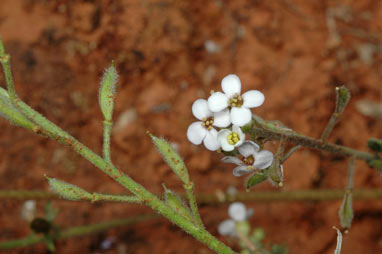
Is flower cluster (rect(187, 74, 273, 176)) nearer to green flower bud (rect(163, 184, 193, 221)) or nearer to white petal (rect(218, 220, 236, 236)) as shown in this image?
green flower bud (rect(163, 184, 193, 221))

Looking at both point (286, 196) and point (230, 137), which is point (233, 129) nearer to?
point (230, 137)

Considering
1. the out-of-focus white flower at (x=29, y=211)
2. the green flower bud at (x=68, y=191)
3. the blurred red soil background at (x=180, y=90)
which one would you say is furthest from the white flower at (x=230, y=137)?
the out-of-focus white flower at (x=29, y=211)

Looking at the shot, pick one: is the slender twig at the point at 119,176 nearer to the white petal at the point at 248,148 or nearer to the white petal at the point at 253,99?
the white petal at the point at 248,148

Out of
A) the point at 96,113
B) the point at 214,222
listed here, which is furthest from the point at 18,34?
the point at 214,222

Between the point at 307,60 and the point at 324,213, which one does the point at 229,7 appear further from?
the point at 324,213

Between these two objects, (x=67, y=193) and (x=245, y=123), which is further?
(x=245, y=123)

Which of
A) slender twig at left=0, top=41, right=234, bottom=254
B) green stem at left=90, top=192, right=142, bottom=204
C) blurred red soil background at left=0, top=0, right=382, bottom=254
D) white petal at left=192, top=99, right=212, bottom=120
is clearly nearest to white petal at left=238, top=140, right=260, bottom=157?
white petal at left=192, top=99, right=212, bottom=120
